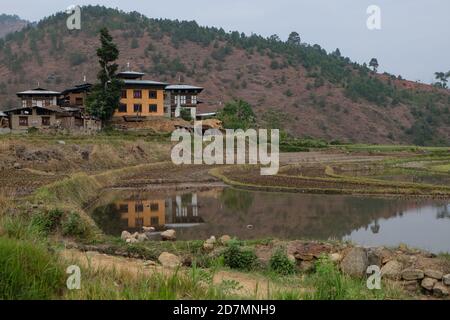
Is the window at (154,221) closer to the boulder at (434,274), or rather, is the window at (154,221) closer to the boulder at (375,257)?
the boulder at (375,257)

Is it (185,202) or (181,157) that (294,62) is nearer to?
(181,157)

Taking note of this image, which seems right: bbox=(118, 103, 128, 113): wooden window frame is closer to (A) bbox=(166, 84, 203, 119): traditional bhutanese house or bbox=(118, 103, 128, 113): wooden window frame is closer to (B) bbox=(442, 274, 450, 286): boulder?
(A) bbox=(166, 84, 203, 119): traditional bhutanese house

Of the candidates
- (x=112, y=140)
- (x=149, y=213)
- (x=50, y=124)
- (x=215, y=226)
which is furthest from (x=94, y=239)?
(x=50, y=124)

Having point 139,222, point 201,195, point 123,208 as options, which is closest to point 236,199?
point 201,195

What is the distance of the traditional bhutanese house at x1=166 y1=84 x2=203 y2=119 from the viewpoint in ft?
201

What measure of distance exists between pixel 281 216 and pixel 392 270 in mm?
9312

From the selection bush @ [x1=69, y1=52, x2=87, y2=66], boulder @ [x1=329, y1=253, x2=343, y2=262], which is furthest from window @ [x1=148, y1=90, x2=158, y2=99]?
bush @ [x1=69, y1=52, x2=87, y2=66]

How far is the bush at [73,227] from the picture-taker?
13.7 metres

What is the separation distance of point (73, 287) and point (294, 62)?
110 meters

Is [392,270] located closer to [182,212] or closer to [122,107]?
[182,212]

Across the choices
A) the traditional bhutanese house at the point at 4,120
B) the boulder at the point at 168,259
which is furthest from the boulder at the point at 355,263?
the traditional bhutanese house at the point at 4,120

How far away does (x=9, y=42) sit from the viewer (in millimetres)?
110062

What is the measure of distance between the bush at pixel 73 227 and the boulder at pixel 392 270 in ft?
26.1

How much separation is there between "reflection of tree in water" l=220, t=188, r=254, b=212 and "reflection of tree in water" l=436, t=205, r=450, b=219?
7.79 m
